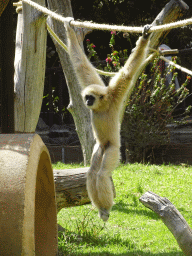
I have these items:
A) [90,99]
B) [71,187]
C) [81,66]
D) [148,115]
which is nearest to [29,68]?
[81,66]

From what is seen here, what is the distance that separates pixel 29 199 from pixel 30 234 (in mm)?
256

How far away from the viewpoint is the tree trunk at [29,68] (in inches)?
171

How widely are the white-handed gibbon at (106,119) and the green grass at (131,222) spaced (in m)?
1.23

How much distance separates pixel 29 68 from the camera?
14.5ft

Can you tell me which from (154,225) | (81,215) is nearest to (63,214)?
(81,215)

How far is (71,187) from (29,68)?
164cm

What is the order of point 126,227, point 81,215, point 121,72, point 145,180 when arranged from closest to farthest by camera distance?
1. point 121,72
2. point 126,227
3. point 81,215
4. point 145,180

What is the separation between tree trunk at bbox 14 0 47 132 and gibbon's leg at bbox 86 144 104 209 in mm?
1133

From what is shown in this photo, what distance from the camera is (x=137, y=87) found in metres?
9.37

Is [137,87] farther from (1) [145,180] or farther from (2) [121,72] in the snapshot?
(2) [121,72]

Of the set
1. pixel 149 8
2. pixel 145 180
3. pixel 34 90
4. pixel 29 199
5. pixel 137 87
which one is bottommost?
pixel 145 180

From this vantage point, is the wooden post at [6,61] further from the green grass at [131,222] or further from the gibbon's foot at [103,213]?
the green grass at [131,222]

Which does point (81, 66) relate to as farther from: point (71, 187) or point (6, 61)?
point (71, 187)

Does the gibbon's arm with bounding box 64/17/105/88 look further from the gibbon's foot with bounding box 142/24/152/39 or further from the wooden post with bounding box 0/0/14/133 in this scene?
the gibbon's foot with bounding box 142/24/152/39
